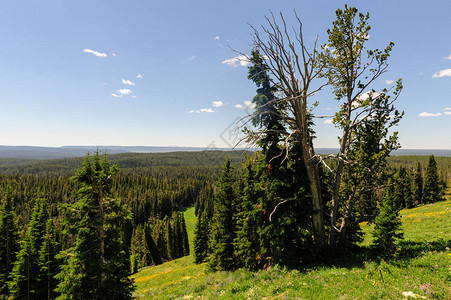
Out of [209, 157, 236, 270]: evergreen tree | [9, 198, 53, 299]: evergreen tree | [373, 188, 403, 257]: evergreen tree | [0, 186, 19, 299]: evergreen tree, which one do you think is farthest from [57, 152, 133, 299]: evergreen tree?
[0, 186, 19, 299]: evergreen tree

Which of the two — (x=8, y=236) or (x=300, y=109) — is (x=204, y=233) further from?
(x=300, y=109)

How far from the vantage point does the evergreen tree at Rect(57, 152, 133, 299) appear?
1188 cm

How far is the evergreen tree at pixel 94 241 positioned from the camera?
1188 centimetres

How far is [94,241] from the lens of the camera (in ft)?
40.5

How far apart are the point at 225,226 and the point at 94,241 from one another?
17257 millimetres

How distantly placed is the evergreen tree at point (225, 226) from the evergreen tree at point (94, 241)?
15112mm

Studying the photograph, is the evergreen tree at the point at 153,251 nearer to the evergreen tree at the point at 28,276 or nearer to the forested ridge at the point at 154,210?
the forested ridge at the point at 154,210

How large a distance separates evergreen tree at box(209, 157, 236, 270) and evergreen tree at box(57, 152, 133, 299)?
49.6ft

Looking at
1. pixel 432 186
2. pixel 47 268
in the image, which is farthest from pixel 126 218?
pixel 432 186

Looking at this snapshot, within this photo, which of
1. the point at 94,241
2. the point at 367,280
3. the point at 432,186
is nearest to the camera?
the point at 367,280

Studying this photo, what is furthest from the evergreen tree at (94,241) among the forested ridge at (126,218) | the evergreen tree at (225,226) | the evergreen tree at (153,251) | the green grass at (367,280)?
the evergreen tree at (153,251)

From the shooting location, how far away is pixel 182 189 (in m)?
153

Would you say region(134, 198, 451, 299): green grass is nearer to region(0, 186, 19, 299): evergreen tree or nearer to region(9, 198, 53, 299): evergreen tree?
region(9, 198, 53, 299): evergreen tree

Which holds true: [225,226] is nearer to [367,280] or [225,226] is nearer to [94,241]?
[94,241]
